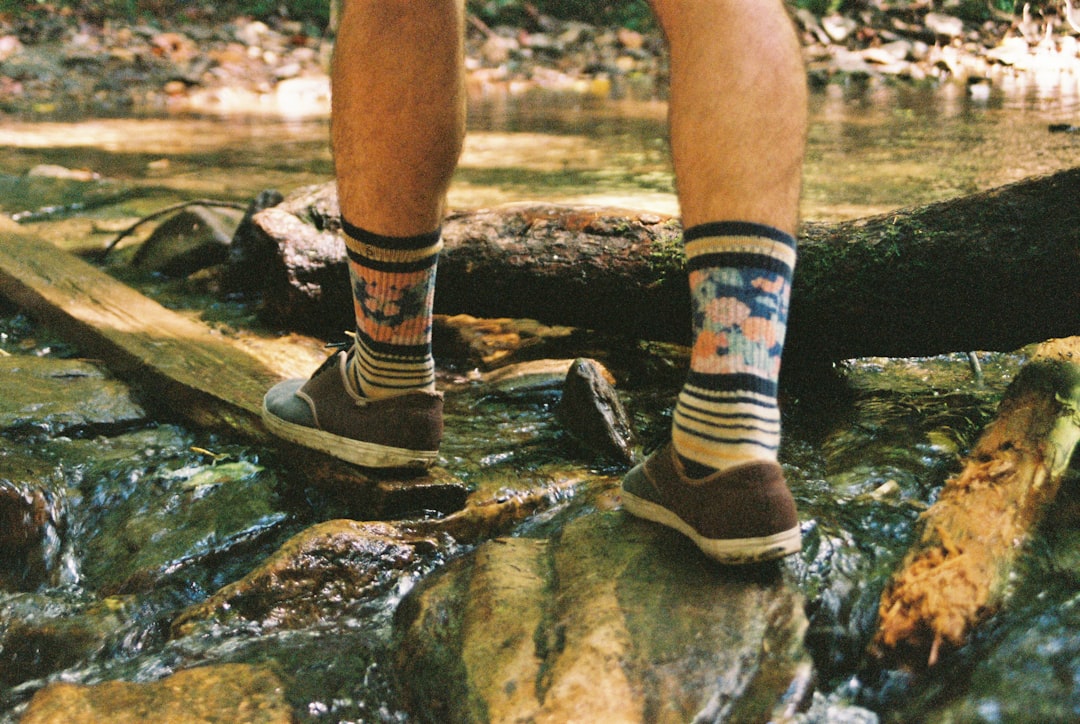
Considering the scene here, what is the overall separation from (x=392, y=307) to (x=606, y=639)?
78 centimetres

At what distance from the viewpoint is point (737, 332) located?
1.37m

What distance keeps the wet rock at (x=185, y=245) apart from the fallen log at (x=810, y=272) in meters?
0.72

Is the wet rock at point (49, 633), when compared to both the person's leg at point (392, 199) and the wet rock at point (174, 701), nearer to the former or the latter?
the wet rock at point (174, 701)

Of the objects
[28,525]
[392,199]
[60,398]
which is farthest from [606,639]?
[60,398]

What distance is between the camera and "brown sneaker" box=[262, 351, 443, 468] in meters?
1.81

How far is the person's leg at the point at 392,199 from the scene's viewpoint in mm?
1646

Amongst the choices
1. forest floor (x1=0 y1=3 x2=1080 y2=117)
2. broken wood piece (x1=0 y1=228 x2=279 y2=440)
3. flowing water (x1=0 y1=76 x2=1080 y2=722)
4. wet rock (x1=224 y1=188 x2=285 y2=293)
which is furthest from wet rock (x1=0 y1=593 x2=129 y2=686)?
forest floor (x1=0 y1=3 x2=1080 y2=117)

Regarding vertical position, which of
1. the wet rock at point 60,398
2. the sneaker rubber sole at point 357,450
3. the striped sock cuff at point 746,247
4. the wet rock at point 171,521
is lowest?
the wet rock at point 171,521

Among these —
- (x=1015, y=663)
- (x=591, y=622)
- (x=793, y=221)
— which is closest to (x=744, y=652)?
(x=591, y=622)

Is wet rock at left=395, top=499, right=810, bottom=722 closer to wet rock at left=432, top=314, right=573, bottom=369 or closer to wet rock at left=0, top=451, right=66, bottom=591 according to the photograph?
wet rock at left=0, top=451, right=66, bottom=591

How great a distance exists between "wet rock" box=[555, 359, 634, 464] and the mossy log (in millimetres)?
778

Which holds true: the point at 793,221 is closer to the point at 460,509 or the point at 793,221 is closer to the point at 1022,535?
the point at 1022,535

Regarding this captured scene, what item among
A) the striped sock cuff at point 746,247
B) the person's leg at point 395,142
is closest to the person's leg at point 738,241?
the striped sock cuff at point 746,247

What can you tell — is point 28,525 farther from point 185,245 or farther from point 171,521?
point 185,245
